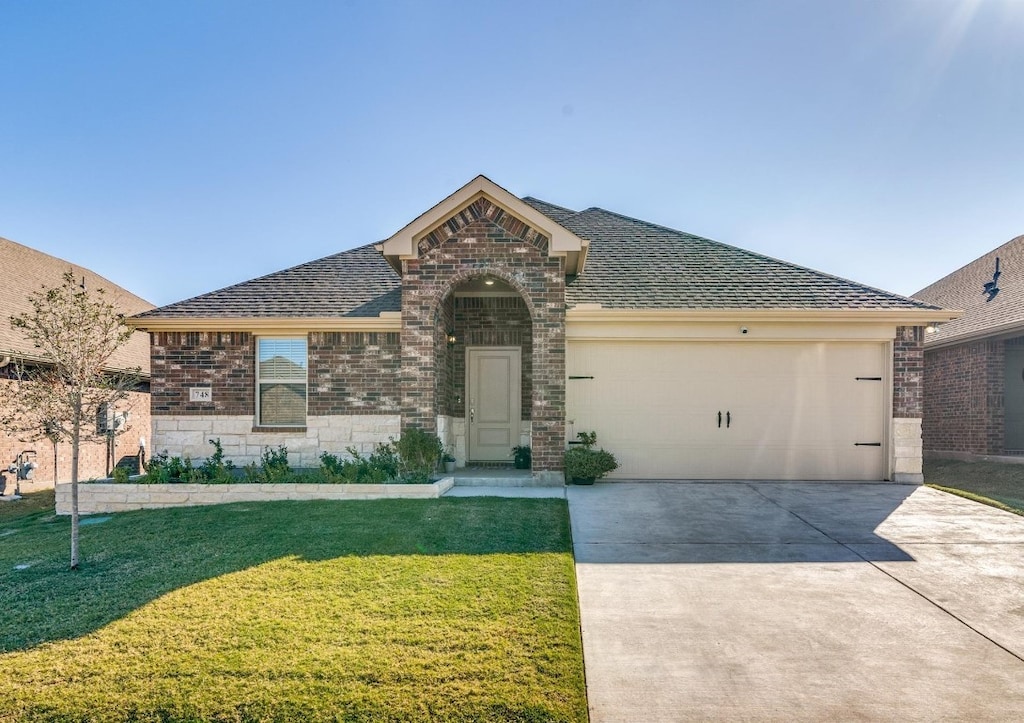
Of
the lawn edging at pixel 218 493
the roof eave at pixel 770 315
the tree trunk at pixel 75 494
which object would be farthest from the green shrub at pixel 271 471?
the roof eave at pixel 770 315

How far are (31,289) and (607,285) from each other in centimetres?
1465

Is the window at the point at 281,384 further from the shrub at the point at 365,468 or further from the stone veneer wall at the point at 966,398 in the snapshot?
the stone veneer wall at the point at 966,398

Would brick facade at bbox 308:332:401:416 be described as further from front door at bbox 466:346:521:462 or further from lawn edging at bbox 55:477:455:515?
lawn edging at bbox 55:477:455:515

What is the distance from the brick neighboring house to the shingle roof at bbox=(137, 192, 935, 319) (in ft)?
8.96

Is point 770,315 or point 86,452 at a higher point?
point 770,315

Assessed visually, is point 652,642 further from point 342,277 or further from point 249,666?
point 342,277

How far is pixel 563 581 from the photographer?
15.9 ft

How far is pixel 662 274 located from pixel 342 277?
663 centimetres

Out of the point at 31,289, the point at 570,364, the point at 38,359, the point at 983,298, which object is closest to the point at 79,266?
the point at 31,289

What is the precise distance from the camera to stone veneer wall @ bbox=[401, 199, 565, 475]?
9.37 meters

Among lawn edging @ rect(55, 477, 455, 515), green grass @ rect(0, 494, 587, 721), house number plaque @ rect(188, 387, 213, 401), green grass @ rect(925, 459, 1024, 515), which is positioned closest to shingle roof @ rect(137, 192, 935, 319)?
Answer: house number plaque @ rect(188, 387, 213, 401)

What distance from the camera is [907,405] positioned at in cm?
999

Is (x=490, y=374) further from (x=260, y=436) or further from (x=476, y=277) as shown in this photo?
(x=260, y=436)

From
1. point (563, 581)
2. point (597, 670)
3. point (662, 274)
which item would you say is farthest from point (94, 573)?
point (662, 274)
